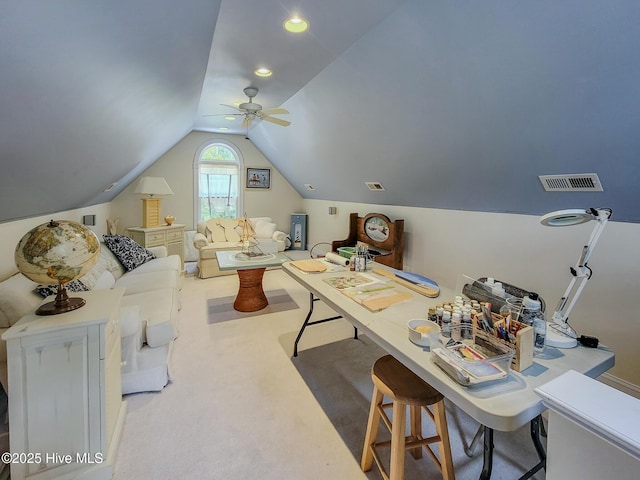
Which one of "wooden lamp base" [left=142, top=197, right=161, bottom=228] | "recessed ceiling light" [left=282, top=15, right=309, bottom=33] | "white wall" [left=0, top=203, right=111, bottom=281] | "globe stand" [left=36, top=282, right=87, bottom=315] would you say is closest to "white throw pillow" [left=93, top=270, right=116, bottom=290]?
"white wall" [left=0, top=203, right=111, bottom=281]

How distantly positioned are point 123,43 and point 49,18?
20.0 inches

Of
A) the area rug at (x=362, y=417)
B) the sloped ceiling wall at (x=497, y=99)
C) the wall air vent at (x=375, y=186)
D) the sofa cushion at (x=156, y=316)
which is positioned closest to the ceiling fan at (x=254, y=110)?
the sloped ceiling wall at (x=497, y=99)

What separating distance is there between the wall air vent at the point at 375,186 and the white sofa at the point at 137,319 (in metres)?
2.77

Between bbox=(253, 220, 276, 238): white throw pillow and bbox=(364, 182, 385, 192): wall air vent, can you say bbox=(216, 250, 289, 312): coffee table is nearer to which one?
bbox=(364, 182, 385, 192): wall air vent

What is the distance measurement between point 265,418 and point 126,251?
288 centimetres

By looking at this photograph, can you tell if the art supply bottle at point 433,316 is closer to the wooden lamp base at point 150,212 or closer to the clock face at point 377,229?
the clock face at point 377,229

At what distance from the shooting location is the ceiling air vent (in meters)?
1.95

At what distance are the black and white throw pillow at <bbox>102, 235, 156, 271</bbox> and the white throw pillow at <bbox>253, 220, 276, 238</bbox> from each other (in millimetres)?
2311

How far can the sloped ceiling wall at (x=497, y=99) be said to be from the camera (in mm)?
1431

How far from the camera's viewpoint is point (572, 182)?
205 centimetres

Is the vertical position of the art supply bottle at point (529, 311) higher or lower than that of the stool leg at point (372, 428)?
higher

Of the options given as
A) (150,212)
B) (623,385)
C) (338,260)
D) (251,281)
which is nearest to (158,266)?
(251,281)

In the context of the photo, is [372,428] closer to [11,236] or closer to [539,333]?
[539,333]

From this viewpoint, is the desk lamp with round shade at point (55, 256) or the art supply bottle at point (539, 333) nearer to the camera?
the art supply bottle at point (539, 333)
